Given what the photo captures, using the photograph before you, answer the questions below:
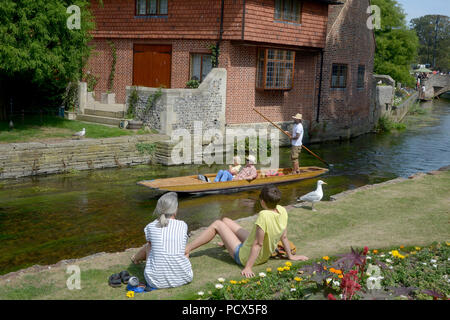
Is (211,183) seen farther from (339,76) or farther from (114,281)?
(339,76)

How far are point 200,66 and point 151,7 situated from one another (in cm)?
378

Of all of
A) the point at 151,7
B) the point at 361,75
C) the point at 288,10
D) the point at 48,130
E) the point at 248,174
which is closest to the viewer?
the point at 248,174

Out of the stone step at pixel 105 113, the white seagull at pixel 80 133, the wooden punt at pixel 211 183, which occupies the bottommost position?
the wooden punt at pixel 211 183

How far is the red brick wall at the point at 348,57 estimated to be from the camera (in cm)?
2709

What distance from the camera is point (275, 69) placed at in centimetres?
2377

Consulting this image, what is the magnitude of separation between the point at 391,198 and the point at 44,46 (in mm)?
12458

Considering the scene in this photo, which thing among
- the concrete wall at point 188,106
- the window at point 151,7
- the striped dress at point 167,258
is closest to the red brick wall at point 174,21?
the window at point 151,7

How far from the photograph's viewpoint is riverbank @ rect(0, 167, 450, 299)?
21.9ft

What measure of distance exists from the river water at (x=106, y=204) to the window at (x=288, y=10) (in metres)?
6.27

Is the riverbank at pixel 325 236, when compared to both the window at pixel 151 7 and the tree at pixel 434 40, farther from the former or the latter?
the tree at pixel 434 40

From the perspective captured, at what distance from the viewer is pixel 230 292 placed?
20.0ft

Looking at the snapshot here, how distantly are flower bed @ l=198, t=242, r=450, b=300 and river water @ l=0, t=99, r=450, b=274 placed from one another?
15.5 feet

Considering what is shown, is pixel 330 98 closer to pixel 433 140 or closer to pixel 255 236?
pixel 433 140

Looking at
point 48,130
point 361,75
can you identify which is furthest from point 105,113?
point 361,75
